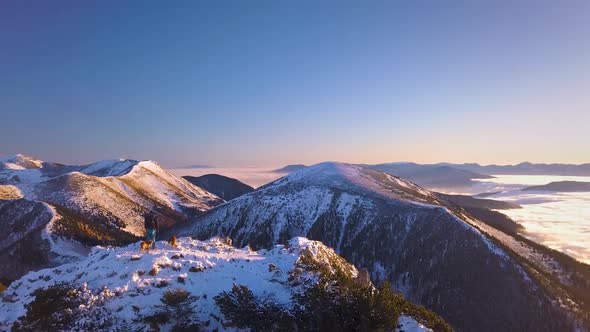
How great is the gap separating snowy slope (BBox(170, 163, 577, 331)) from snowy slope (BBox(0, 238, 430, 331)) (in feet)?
144

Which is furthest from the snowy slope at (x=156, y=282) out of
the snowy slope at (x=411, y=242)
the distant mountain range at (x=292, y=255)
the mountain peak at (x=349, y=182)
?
the mountain peak at (x=349, y=182)

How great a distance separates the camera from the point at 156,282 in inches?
931

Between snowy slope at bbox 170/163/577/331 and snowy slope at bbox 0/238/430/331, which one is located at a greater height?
snowy slope at bbox 0/238/430/331

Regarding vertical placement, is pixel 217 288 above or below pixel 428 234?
above

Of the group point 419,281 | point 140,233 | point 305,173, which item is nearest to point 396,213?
point 419,281

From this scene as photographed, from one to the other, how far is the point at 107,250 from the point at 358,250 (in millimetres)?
63349

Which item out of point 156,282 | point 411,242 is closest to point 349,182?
point 411,242

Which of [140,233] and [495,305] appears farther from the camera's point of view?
[140,233]

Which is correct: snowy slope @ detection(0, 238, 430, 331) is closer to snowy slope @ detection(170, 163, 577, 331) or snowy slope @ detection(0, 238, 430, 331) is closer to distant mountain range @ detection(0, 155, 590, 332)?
distant mountain range @ detection(0, 155, 590, 332)

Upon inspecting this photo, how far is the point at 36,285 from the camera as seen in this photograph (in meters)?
24.1

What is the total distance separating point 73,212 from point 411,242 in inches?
3945

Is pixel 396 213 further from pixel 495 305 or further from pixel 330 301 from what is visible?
pixel 330 301

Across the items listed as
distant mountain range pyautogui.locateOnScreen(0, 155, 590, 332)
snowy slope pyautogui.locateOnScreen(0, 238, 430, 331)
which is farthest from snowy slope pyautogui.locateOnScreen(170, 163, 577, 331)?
snowy slope pyautogui.locateOnScreen(0, 238, 430, 331)

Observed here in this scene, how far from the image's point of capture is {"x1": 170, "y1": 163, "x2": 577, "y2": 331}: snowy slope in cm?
5656
